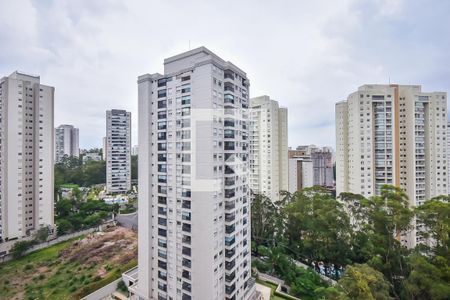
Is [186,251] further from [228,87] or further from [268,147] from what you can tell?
[268,147]

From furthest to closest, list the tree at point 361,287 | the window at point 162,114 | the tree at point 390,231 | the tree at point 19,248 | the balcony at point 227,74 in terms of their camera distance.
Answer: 1. the tree at point 19,248
2. the tree at point 390,231
3. the window at point 162,114
4. the balcony at point 227,74
5. the tree at point 361,287

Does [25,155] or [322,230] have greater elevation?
[25,155]

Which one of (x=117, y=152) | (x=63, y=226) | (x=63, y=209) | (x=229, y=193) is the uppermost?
(x=117, y=152)

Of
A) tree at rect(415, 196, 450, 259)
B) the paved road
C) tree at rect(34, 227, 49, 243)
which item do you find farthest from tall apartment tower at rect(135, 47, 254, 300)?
the paved road

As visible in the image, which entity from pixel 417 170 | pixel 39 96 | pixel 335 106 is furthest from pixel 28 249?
pixel 417 170

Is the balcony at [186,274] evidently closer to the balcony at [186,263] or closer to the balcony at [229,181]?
the balcony at [186,263]

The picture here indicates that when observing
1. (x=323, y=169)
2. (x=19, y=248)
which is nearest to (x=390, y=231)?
(x=19, y=248)


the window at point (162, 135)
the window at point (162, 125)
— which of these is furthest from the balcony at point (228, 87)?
the window at point (162, 135)
